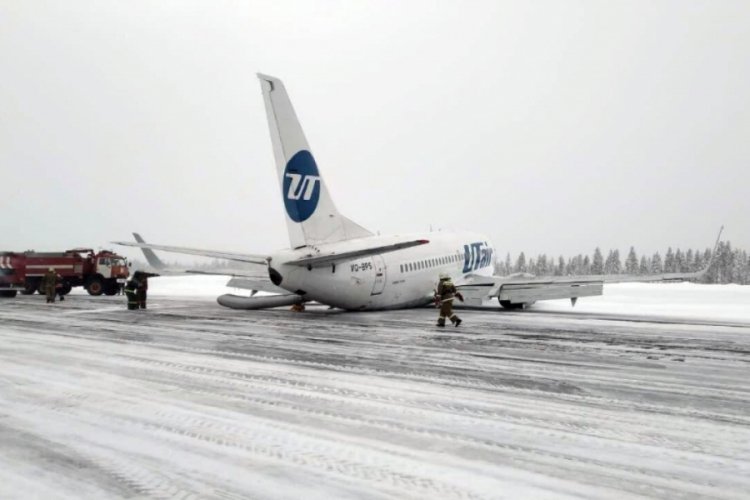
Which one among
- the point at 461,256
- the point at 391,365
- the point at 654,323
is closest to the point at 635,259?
the point at 461,256

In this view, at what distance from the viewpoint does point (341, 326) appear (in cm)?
1739

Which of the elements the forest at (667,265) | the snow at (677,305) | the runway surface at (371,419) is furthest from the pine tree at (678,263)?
the runway surface at (371,419)

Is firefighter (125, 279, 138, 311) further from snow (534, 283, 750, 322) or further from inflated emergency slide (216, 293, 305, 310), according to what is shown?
snow (534, 283, 750, 322)

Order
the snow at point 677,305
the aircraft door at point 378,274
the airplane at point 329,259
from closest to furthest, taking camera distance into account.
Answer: the airplane at point 329,259 → the aircraft door at point 378,274 → the snow at point 677,305

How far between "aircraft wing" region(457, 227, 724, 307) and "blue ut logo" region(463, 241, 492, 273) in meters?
4.14

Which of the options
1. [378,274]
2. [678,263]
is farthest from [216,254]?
[678,263]

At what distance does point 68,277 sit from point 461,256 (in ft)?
81.6

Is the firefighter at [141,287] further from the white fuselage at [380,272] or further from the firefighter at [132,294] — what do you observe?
the white fuselage at [380,272]

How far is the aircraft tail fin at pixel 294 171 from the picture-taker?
19078 mm

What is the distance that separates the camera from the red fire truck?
36406 mm

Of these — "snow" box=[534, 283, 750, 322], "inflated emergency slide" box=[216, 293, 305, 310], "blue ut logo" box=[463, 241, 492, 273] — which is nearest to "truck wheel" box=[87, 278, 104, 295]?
"inflated emergency slide" box=[216, 293, 305, 310]

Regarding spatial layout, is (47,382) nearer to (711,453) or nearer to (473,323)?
(711,453)

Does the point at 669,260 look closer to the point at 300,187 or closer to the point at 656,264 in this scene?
the point at 656,264

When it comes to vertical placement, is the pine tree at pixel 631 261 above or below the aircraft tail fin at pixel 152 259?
above
